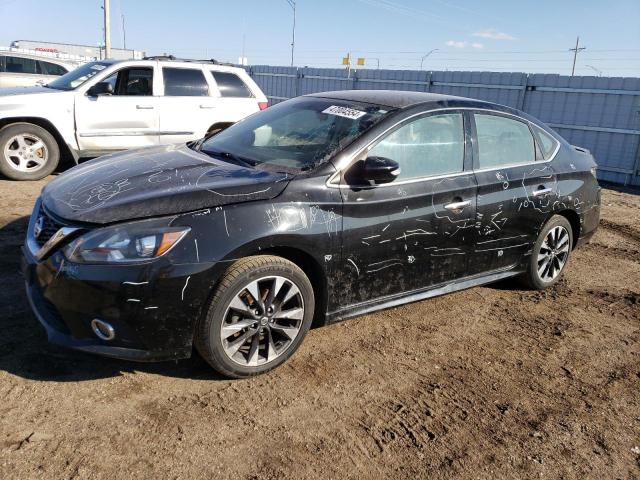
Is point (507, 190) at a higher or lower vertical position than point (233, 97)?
lower

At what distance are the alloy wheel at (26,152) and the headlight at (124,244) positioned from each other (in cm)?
570

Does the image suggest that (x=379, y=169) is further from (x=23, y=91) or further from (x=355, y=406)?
(x=23, y=91)

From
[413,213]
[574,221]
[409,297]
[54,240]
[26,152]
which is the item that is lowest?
[409,297]

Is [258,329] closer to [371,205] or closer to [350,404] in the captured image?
[350,404]

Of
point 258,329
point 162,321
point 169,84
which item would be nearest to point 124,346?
point 162,321

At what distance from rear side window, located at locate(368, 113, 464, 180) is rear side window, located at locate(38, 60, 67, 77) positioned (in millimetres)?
14761

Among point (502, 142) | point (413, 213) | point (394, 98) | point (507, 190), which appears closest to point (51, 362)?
point (413, 213)

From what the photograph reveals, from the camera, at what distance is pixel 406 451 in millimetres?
2748

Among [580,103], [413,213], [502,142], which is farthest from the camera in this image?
[580,103]

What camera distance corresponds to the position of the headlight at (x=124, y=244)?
2.82 metres

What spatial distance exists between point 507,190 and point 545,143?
87cm

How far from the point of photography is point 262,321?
3193 millimetres

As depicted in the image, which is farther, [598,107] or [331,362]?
[598,107]

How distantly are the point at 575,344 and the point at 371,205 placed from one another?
1.93m
